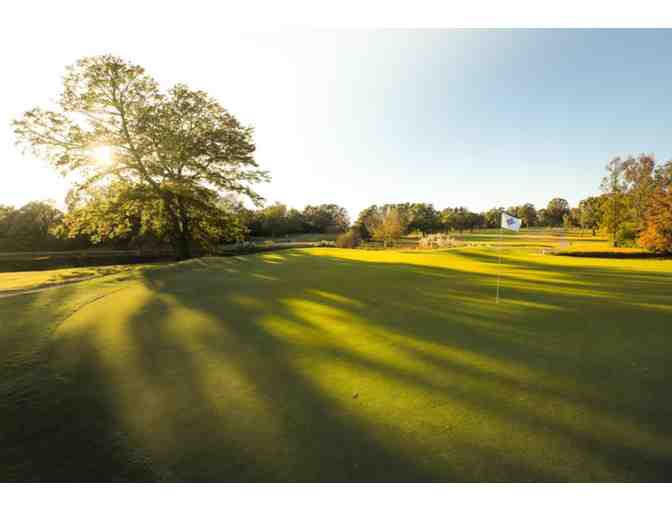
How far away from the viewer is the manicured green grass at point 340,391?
3.17 m

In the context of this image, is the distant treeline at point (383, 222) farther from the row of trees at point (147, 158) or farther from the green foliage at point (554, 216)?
the green foliage at point (554, 216)

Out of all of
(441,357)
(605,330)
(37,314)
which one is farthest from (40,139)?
(605,330)

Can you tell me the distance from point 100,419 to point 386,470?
3.85 metres

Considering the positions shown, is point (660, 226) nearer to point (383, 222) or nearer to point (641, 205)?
point (641, 205)

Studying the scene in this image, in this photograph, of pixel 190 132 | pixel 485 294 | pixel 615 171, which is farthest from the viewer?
pixel 615 171

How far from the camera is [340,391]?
4.58 m

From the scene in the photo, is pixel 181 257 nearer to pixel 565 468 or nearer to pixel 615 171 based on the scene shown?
pixel 565 468

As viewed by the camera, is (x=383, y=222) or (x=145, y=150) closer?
(x=145, y=150)

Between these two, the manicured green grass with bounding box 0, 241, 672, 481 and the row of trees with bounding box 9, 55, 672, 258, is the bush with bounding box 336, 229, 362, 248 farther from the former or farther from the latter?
the manicured green grass with bounding box 0, 241, 672, 481

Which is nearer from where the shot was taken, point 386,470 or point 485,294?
point 386,470

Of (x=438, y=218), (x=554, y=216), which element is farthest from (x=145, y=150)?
(x=554, y=216)

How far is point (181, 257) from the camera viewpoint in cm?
2809

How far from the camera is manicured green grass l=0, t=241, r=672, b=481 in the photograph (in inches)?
125

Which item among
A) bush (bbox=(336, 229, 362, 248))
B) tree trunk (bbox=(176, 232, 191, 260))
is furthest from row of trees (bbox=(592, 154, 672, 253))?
tree trunk (bbox=(176, 232, 191, 260))
